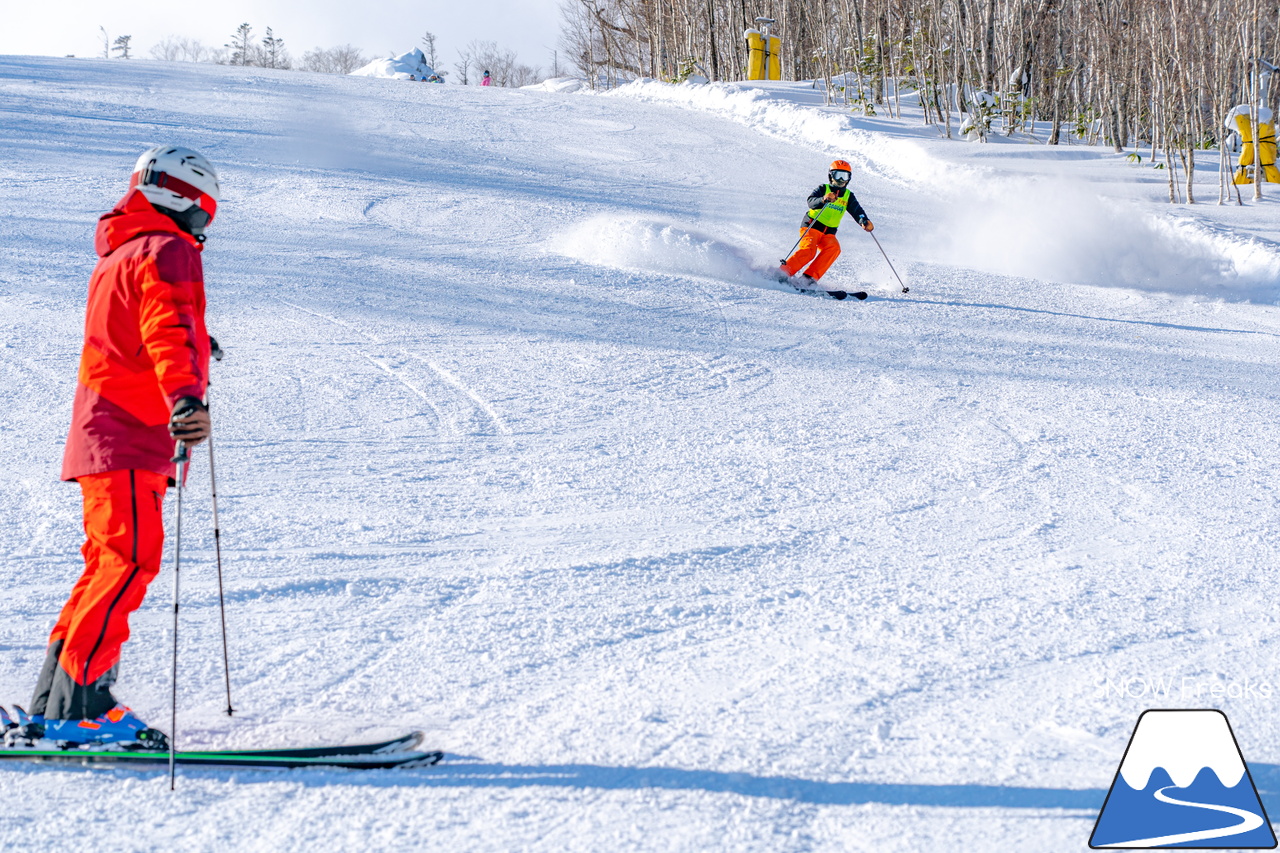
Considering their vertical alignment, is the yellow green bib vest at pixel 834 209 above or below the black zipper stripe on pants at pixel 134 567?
above

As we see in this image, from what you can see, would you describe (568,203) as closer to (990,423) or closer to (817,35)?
(990,423)

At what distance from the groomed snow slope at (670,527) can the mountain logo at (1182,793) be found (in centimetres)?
6

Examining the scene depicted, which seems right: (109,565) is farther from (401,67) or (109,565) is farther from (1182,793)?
(401,67)

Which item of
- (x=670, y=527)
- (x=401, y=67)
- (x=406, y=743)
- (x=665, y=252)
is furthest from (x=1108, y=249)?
(x=401, y=67)

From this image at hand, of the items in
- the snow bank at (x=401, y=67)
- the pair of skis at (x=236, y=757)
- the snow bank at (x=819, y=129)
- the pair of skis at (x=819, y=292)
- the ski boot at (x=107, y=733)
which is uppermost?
the snow bank at (x=401, y=67)

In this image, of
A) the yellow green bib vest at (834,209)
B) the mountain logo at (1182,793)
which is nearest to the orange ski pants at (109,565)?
the mountain logo at (1182,793)

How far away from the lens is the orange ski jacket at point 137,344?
7.99 feet

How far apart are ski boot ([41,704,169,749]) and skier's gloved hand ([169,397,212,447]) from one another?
2.79 feet

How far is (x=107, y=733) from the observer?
260cm

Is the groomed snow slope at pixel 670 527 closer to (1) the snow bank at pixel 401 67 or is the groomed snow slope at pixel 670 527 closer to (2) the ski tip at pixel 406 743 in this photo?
(2) the ski tip at pixel 406 743

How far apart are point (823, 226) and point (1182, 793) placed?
7.52m

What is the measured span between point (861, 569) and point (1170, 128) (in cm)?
1229

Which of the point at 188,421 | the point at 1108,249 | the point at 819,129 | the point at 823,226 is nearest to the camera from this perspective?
the point at 188,421

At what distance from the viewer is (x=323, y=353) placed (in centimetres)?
678
